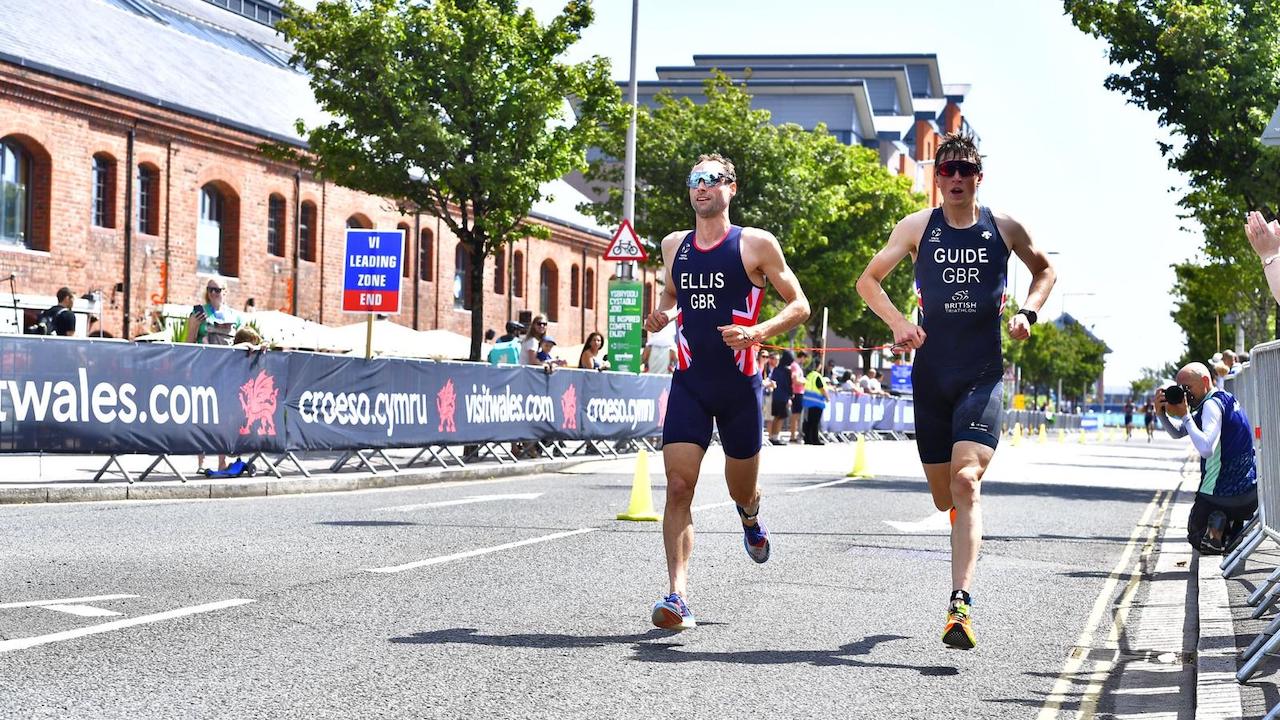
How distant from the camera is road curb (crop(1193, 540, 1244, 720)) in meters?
5.52

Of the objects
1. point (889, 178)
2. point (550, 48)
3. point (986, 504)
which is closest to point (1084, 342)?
point (889, 178)

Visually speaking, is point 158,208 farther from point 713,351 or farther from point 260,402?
point 713,351

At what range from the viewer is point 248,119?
40562 millimetres

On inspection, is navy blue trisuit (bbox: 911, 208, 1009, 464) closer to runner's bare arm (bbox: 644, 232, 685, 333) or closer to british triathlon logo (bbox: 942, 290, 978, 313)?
british triathlon logo (bbox: 942, 290, 978, 313)

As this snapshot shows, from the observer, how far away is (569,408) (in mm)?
23312

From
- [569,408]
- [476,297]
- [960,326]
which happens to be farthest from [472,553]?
[476,297]

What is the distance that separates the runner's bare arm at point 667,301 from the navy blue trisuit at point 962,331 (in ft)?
3.80

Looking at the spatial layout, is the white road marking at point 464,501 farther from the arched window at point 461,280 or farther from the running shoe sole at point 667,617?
the arched window at point 461,280

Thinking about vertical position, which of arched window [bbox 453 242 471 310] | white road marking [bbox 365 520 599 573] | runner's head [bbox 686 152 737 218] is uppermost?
arched window [bbox 453 242 471 310]

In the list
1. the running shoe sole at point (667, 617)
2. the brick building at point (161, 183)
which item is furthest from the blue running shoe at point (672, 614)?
the brick building at point (161, 183)

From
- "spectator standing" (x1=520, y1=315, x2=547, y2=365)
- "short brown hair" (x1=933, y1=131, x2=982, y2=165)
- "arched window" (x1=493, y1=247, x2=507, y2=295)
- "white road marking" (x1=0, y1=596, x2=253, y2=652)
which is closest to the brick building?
"arched window" (x1=493, y1=247, x2=507, y2=295)

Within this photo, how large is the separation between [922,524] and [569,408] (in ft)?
34.5

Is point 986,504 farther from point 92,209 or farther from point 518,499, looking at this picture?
point 92,209

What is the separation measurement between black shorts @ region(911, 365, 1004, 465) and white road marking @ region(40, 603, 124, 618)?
12.1 feet
